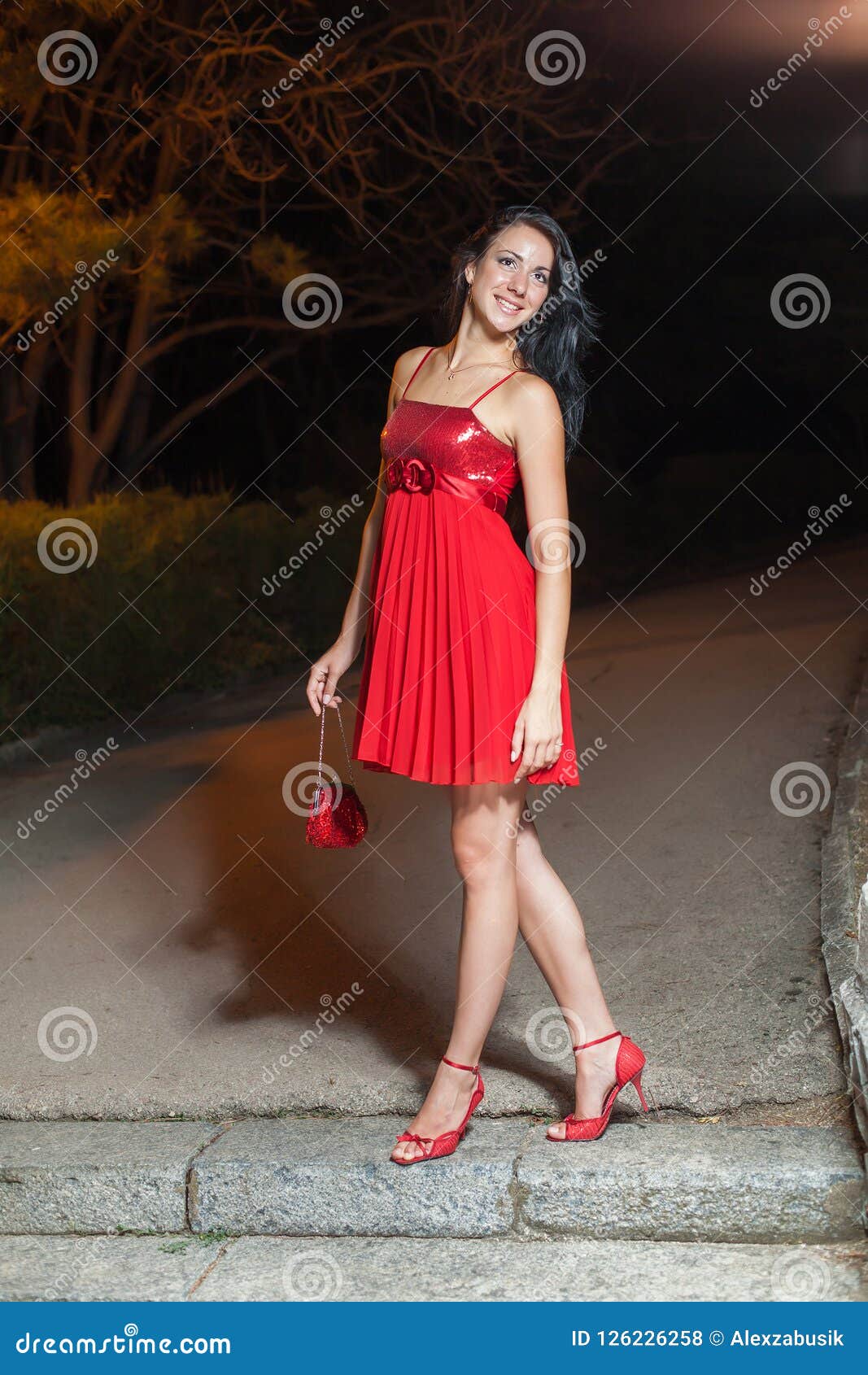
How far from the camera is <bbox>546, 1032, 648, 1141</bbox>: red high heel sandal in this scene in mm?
2932

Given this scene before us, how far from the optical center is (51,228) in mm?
8562

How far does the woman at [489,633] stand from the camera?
2848 millimetres

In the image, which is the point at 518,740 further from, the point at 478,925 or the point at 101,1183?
the point at 101,1183

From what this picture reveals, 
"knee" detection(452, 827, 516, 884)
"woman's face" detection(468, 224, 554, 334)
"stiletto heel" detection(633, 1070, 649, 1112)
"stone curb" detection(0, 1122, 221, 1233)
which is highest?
"woman's face" detection(468, 224, 554, 334)

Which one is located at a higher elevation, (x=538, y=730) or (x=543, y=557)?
(x=543, y=557)

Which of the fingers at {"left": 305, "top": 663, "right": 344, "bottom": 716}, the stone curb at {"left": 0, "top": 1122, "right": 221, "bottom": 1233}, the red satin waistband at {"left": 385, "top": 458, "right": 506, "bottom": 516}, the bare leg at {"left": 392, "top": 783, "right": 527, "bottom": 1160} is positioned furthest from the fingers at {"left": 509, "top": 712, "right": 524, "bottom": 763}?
the stone curb at {"left": 0, "top": 1122, "right": 221, "bottom": 1233}

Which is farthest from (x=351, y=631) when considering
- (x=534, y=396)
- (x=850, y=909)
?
(x=850, y=909)

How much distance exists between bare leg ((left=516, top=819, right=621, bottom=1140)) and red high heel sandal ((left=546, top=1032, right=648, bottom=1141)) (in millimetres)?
11

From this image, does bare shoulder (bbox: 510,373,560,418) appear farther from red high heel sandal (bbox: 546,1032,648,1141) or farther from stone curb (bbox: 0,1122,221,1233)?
stone curb (bbox: 0,1122,221,1233)

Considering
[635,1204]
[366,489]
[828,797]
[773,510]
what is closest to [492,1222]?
[635,1204]

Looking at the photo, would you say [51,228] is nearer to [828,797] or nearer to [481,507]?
[828,797]

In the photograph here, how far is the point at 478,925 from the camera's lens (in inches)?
115

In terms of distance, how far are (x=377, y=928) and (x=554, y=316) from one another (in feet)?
6.85

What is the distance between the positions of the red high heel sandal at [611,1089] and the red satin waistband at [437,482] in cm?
116
